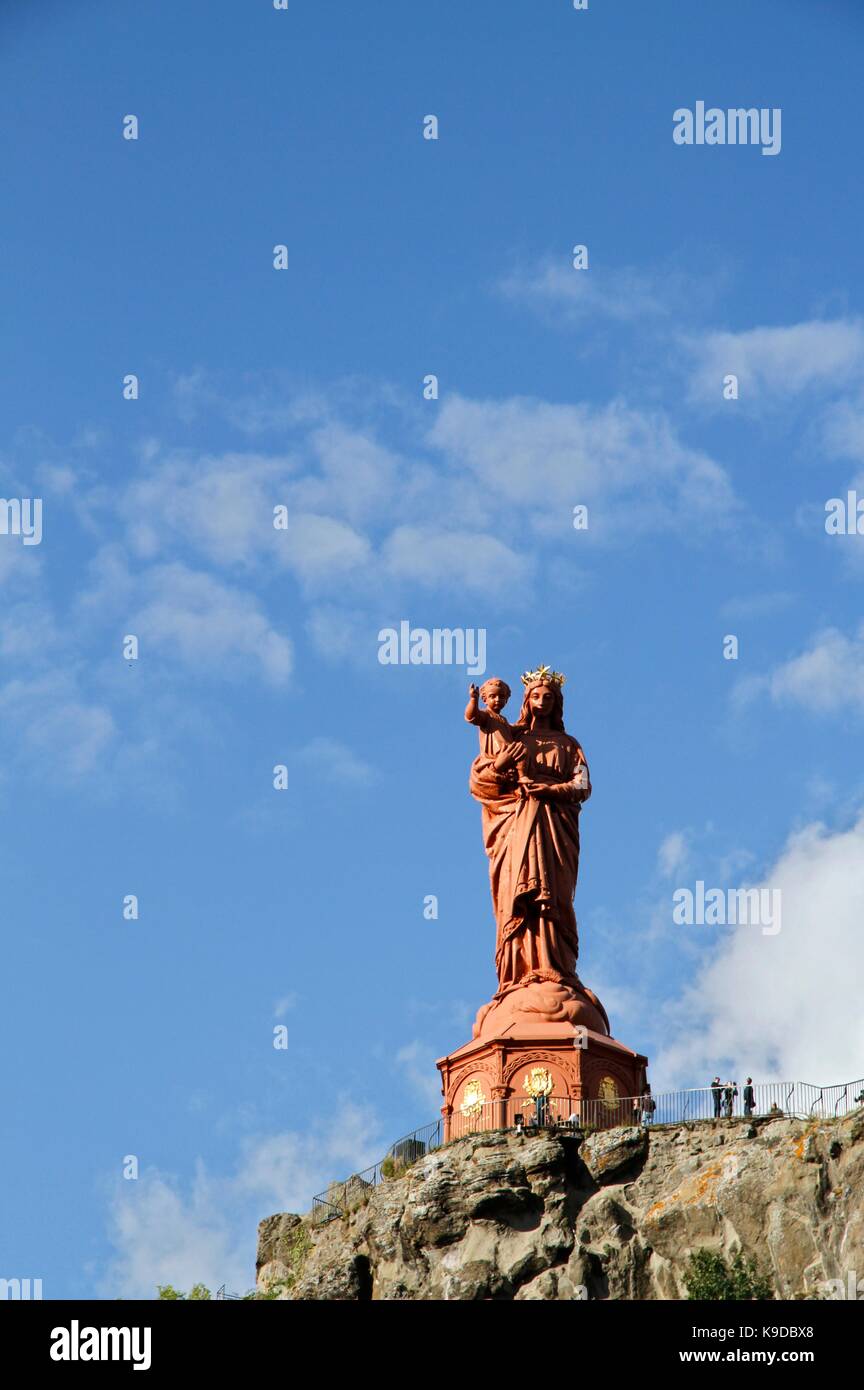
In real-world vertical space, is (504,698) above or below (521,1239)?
above

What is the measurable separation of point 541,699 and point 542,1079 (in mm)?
10824

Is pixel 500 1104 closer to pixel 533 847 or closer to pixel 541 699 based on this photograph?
pixel 533 847

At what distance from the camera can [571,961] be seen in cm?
6031

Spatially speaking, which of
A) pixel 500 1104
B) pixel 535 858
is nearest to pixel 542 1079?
pixel 500 1104

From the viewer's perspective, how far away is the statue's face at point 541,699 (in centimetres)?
6266

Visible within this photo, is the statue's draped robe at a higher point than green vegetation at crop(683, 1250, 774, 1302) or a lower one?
higher

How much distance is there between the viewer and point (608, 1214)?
52594 mm

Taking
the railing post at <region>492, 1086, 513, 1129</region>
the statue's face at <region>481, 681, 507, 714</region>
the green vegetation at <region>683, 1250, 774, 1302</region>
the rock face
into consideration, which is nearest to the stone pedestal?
the railing post at <region>492, 1086, 513, 1129</region>

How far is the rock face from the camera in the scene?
5041 centimetres

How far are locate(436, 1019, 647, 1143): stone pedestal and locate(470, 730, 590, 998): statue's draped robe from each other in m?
2.18

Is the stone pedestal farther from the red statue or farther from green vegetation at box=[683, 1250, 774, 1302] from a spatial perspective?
green vegetation at box=[683, 1250, 774, 1302]
